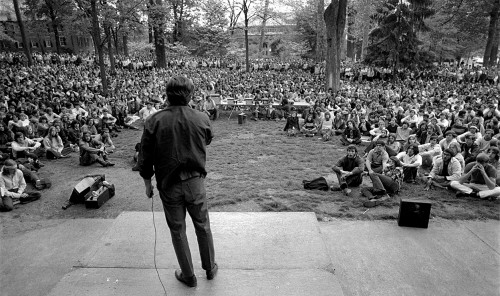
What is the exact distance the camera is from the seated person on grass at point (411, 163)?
6.95m

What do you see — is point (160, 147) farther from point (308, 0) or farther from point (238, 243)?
point (308, 0)

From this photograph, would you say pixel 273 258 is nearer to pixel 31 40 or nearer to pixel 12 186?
pixel 12 186

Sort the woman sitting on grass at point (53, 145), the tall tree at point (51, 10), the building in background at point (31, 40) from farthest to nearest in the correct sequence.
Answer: the building in background at point (31, 40), the tall tree at point (51, 10), the woman sitting on grass at point (53, 145)

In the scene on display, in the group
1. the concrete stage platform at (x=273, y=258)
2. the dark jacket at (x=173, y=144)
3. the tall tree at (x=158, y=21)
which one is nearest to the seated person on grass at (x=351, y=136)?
the concrete stage platform at (x=273, y=258)

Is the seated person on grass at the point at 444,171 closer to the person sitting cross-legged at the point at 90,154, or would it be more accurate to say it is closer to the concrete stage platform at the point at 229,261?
the concrete stage platform at the point at 229,261

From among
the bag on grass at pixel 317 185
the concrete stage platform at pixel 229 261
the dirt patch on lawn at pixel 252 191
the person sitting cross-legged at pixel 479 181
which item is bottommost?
the dirt patch on lawn at pixel 252 191

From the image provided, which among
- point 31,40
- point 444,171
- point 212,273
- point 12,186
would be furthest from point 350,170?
point 31,40

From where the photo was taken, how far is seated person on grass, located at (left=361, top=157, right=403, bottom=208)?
5.94m

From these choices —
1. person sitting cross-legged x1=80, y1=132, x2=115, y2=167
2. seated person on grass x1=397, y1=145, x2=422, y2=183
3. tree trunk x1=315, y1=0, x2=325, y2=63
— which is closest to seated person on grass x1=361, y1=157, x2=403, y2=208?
seated person on grass x1=397, y1=145, x2=422, y2=183

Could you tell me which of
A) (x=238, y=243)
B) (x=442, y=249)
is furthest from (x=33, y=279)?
(x=442, y=249)

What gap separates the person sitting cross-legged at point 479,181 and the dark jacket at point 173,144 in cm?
578

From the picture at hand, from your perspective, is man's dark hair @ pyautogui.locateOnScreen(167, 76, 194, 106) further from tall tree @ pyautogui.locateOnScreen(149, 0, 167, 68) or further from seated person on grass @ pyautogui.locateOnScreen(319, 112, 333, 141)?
tall tree @ pyautogui.locateOnScreen(149, 0, 167, 68)

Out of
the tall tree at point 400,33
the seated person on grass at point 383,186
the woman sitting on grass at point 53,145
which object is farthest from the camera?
the tall tree at point 400,33

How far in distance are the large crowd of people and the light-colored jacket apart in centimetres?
2
